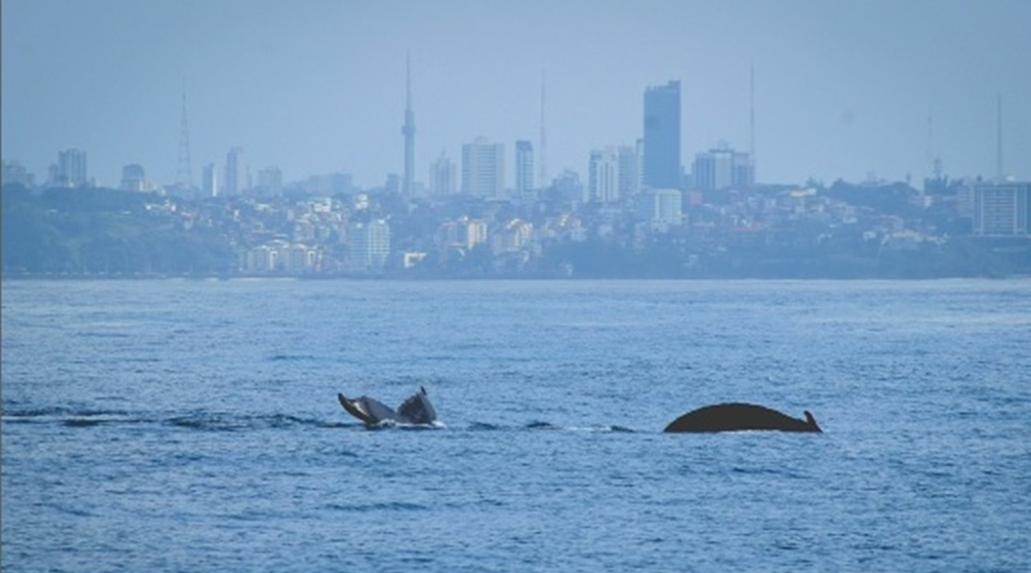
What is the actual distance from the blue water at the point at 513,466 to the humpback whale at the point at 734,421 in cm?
96

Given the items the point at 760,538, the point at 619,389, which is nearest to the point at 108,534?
the point at 760,538

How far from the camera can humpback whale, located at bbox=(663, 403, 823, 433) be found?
52250mm

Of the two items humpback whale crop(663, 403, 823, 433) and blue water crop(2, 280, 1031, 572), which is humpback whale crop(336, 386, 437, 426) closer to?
blue water crop(2, 280, 1031, 572)

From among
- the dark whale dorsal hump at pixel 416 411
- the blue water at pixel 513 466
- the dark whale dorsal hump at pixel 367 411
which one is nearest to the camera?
the blue water at pixel 513 466

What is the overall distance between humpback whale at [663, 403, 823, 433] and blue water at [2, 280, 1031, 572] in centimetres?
96

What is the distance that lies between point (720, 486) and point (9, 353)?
188 feet

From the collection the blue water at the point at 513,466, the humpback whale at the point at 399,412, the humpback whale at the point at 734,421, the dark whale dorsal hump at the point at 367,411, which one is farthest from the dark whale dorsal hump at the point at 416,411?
the humpback whale at the point at 734,421

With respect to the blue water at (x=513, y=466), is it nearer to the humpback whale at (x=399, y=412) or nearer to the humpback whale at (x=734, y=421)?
the humpback whale at (x=399, y=412)

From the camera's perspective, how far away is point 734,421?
172ft

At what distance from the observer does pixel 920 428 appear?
55969 millimetres

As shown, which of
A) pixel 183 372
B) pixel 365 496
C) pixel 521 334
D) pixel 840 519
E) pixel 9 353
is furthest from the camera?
pixel 521 334

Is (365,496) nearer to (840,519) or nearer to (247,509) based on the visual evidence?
(247,509)

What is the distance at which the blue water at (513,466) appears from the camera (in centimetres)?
3638

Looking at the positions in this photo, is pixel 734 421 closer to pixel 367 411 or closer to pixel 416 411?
pixel 416 411
